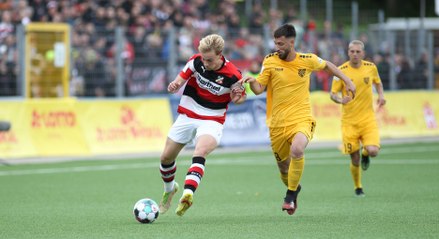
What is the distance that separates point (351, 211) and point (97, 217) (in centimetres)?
329

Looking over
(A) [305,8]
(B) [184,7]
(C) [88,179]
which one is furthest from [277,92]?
(A) [305,8]

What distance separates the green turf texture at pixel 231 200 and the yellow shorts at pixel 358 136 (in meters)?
0.75

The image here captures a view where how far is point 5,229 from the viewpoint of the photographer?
1123 cm

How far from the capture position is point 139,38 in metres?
25.7

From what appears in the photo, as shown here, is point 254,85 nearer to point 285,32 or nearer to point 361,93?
point 285,32

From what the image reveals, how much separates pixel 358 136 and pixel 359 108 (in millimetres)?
464

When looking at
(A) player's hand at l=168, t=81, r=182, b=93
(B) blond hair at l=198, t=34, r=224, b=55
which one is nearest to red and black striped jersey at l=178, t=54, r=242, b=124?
(A) player's hand at l=168, t=81, r=182, b=93

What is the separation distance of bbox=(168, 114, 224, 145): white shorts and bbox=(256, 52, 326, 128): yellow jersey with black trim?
90 cm

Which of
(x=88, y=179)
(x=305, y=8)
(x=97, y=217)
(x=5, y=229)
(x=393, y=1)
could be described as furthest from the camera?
(x=393, y=1)

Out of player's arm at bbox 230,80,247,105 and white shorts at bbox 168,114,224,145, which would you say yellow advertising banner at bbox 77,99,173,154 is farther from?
player's arm at bbox 230,80,247,105

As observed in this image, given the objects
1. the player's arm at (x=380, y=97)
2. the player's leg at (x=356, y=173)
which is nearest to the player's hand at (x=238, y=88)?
the player's leg at (x=356, y=173)

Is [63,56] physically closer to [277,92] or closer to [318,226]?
[277,92]

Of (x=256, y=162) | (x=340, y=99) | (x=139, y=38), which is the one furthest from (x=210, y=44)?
(x=139, y=38)

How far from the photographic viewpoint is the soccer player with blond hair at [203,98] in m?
11.9
